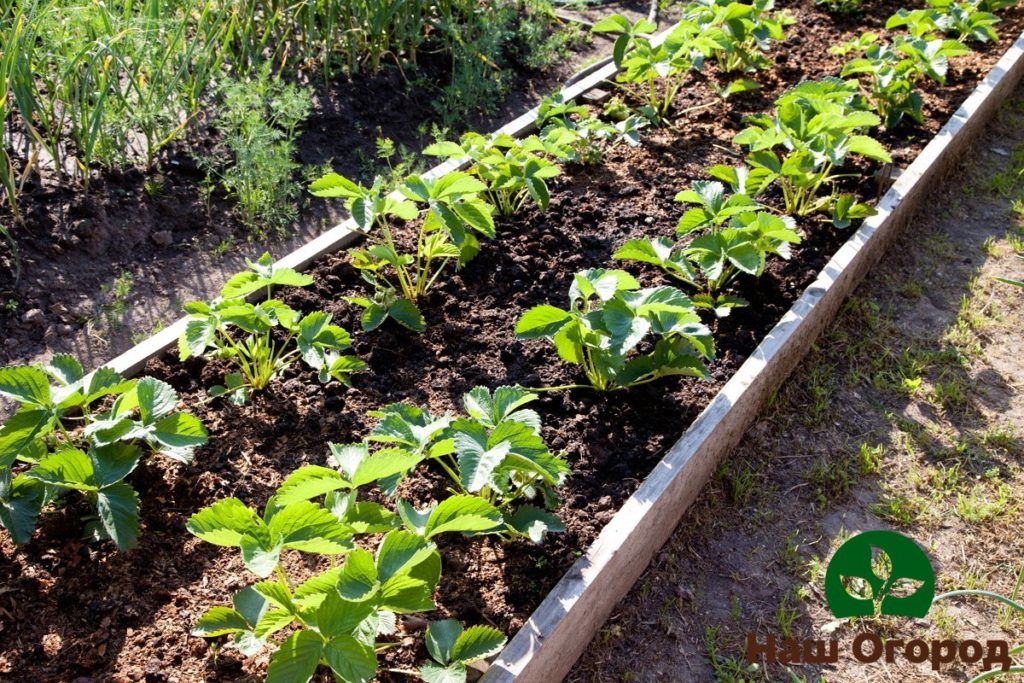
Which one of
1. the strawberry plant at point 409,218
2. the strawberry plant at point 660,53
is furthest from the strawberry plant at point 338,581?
the strawberry plant at point 660,53

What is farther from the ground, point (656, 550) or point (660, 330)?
point (660, 330)

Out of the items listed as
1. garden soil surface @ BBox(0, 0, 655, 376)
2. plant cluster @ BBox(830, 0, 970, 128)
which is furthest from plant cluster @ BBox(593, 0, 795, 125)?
garden soil surface @ BBox(0, 0, 655, 376)

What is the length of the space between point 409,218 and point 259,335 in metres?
0.57

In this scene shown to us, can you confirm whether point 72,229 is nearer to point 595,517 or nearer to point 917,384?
point 595,517

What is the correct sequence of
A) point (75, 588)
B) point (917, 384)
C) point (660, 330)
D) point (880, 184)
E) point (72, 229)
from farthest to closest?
A: point (880, 184) < point (72, 229) < point (917, 384) < point (660, 330) < point (75, 588)

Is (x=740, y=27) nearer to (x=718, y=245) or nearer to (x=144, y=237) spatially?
(x=718, y=245)

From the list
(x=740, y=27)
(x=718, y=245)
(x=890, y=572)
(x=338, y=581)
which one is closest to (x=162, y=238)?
(x=718, y=245)

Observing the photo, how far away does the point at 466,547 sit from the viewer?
7.26 ft

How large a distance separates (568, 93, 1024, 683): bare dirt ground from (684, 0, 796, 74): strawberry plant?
1173mm

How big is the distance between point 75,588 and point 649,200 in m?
2.32

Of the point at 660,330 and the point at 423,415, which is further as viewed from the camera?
the point at 660,330

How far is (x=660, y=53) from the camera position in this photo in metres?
3.67

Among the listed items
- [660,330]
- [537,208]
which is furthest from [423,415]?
[537,208]

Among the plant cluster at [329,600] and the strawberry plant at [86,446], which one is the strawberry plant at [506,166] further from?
the plant cluster at [329,600]
